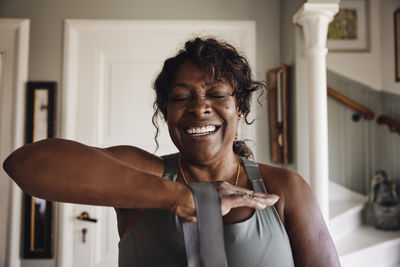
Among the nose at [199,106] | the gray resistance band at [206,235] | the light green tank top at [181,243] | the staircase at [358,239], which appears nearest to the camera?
the gray resistance band at [206,235]

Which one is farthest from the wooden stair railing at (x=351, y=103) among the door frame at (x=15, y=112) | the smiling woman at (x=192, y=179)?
the door frame at (x=15, y=112)

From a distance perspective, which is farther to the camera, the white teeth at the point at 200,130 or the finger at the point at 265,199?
Result: the white teeth at the point at 200,130

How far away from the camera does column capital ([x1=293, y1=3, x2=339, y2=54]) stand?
6.93 ft

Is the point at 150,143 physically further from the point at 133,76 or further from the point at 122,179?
the point at 122,179

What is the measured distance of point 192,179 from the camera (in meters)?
0.92

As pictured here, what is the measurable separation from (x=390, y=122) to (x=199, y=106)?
9.87ft

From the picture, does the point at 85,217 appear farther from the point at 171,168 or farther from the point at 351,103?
the point at 351,103

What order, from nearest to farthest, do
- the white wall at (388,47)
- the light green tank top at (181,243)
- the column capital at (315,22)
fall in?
the light green tank top at (181,243)
the column capital at (315,22)
the white wall at (388,47)

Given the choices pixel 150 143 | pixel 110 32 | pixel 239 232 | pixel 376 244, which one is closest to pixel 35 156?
pixel 239 232

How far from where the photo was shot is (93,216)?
2.45m

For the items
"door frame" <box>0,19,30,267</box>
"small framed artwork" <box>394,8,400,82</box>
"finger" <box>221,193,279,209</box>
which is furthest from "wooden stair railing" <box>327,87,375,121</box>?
"finger" <box>221,193,279,209</box>

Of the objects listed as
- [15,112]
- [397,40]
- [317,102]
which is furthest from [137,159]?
[397,40]

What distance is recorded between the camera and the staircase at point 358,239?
7.82ft

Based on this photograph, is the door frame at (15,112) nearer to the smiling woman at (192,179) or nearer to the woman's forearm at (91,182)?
the smiling woman at (192,179)
